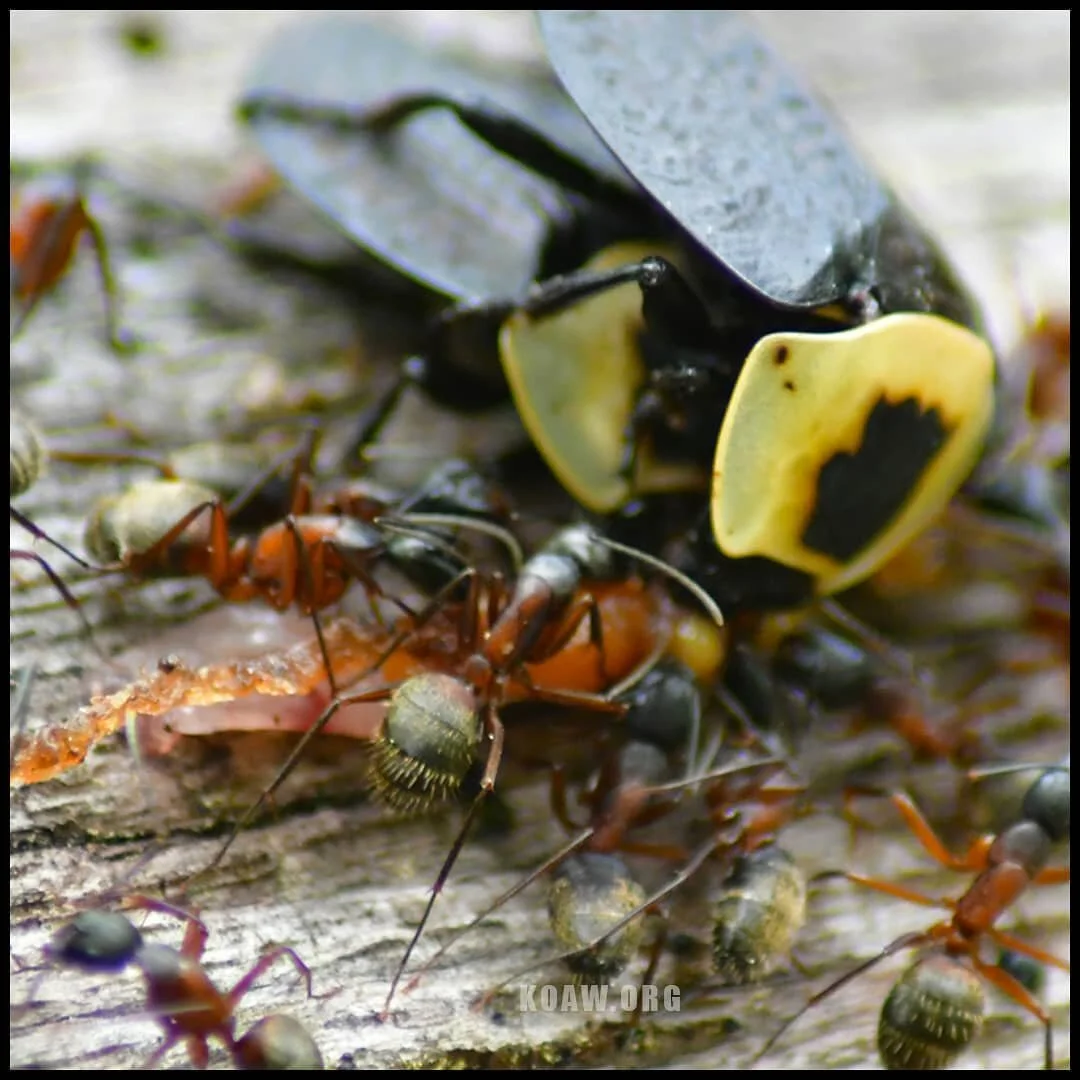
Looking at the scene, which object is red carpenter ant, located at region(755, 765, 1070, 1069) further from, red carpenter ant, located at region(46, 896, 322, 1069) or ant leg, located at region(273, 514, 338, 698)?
ant leg, located at region(273, 514, 338, 698)

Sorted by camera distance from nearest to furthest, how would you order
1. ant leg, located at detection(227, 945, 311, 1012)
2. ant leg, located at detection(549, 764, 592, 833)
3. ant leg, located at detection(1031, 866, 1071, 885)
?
ant leg, located at detection(227, 945, 311, 1012) < ant leg, located at detection(549, 764, 592, 833) < ant leg, located at detection(1031, 866, 1071, 885)

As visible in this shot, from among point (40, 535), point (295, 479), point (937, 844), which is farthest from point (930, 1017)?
point (40, 535)

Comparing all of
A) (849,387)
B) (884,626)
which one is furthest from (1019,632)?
(849,387)

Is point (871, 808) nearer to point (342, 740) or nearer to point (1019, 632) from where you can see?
point (1019, 632)

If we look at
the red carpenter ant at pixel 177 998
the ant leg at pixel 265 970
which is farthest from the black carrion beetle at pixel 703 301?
the red carpenter ant at pixel 177 998

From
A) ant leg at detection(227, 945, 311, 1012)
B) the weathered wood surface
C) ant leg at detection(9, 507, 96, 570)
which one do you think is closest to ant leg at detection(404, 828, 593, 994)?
the weathered wood surface

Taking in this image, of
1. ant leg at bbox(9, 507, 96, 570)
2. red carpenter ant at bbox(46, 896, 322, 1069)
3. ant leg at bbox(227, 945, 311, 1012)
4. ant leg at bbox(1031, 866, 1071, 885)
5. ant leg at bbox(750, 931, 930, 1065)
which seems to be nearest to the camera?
red carpenter ant at bbox(46, 896, 322, 1069)

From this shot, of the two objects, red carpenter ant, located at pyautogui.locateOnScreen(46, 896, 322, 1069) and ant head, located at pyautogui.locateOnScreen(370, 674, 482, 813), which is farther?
ant head, located at pyautogui.locateOnScreen(370, 674, 482, 813)

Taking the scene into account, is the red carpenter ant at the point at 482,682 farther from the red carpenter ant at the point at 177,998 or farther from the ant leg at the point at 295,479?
the ant leg at the point at 295,479
